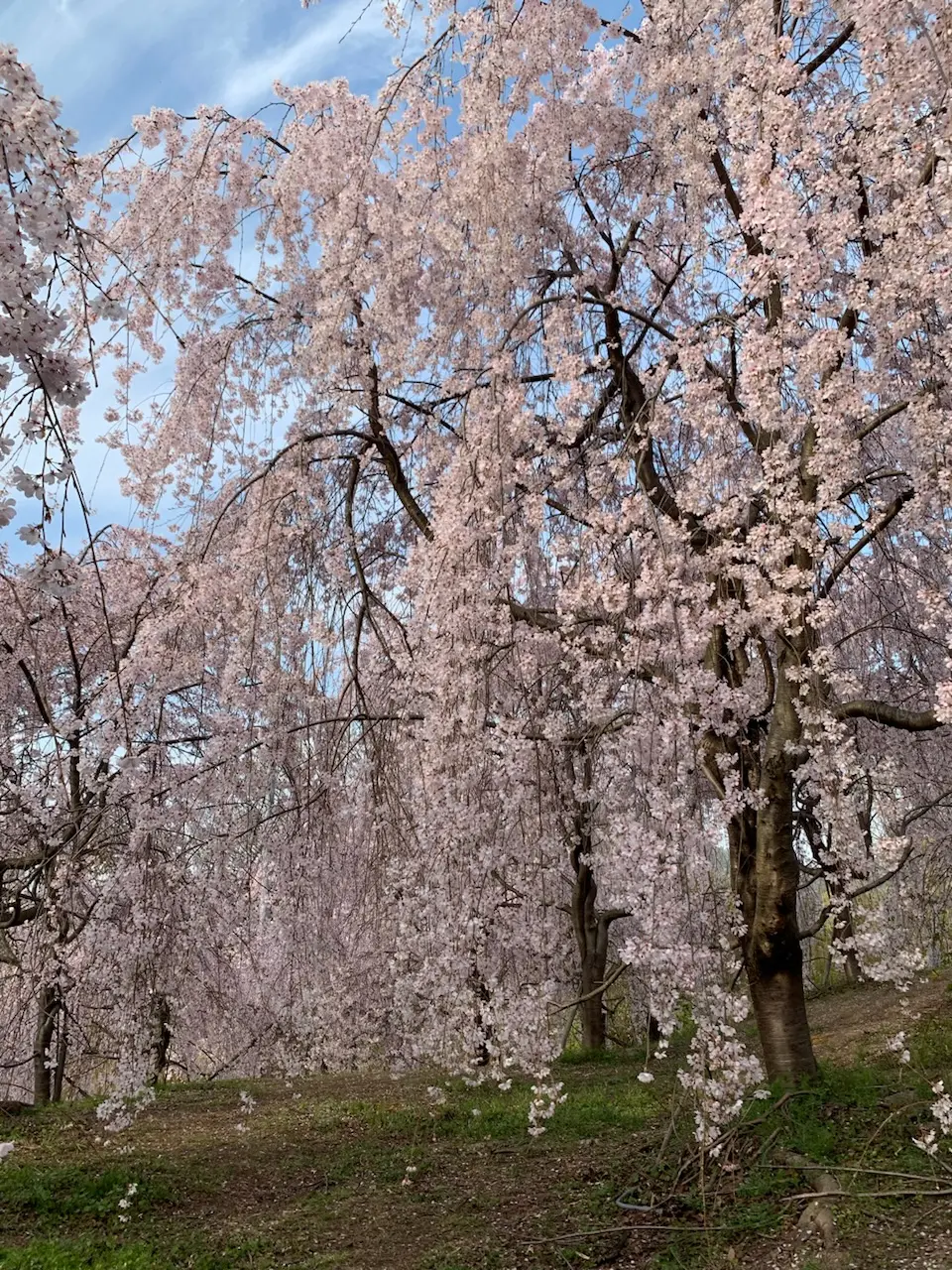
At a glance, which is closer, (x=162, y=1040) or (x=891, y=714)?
(x=891, y=714)

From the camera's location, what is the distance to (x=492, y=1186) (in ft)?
17.6

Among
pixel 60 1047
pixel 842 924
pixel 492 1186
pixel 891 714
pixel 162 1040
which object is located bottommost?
pixel 492 1186

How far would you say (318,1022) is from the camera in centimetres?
995

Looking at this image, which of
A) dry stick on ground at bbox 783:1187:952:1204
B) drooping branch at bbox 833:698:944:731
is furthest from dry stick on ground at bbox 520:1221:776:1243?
drooping branch at bbox 833:698:944:731

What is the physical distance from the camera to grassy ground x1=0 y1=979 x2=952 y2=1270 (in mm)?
4211

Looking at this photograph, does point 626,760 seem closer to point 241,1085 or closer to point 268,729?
point 268,729

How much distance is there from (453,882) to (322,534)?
252 cm

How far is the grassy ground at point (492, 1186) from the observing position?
4211 millimetres

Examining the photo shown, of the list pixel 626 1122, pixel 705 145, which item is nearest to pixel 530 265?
pixel 705 145

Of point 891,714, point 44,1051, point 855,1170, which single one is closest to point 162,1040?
point 44,1051

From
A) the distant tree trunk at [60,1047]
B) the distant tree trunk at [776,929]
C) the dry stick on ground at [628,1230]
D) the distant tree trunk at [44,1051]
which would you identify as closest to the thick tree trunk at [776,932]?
the distant tree trunk at [776,929]

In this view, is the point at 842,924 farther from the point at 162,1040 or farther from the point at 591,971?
the point at 162,1040

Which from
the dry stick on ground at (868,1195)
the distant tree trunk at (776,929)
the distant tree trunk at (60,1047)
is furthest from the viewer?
the distant tree trunk at (60,1047)

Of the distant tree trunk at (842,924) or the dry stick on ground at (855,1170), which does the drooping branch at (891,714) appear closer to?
the distant tree trunk at (842,924)
